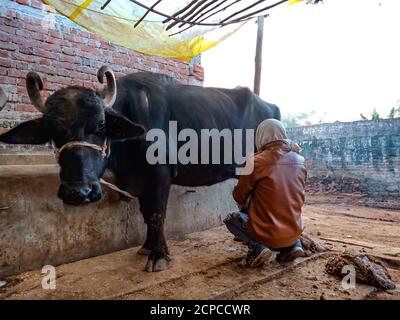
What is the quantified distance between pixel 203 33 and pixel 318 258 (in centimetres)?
304

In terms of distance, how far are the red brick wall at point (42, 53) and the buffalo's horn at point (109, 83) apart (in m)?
2.12

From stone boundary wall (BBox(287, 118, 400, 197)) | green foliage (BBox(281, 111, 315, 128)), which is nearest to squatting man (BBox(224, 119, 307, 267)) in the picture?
stone boundary wall (BBox(287, 118, 400, 197))

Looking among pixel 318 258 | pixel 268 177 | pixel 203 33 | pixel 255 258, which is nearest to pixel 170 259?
pixel 255 258

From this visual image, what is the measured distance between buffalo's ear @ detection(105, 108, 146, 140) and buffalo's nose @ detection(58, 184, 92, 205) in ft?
1.95

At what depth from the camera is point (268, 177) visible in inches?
102

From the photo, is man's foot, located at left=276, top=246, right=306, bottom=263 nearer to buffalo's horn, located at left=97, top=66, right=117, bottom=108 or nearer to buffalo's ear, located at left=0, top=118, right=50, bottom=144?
buffalo's horn, located at left=97, top=66, right=117, bottom=108

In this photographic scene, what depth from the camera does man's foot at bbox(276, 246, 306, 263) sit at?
8.98ft

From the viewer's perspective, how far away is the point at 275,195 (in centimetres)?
257

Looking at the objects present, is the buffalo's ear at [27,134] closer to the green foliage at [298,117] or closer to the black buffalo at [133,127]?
the black buffalo at [133,127]

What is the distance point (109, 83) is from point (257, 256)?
1.93 meters

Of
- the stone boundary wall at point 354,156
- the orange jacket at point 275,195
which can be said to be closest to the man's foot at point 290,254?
the orange jacket at point 275,195

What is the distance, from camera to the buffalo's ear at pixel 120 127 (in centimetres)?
255

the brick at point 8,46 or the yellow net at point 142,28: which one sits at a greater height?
the yellow net at point 142,28

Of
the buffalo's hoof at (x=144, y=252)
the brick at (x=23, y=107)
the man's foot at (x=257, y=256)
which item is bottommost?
the buffalo's hoof at (x=144, y=252)
